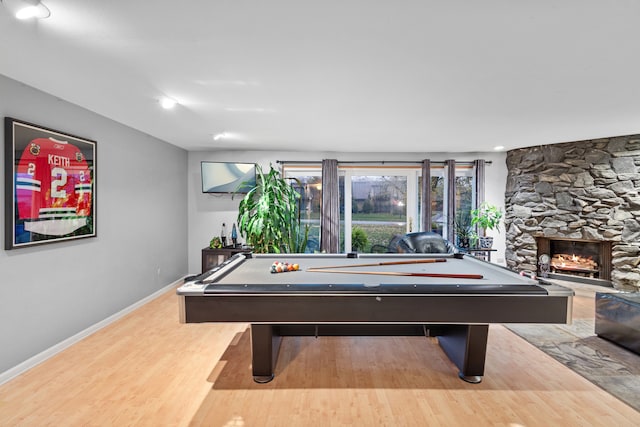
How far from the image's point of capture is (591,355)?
2.88 m

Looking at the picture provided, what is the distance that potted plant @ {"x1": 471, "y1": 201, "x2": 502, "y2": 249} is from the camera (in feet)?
17.9

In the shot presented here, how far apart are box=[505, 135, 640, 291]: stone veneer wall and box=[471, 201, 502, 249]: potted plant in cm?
43

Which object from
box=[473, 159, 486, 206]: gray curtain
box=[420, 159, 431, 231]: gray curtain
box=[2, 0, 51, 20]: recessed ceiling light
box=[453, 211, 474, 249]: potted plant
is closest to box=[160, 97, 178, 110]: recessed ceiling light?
box=[2, 0, 51, 20]: recessed ceiling light

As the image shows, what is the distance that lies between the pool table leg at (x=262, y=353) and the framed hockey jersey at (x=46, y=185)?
1.93m

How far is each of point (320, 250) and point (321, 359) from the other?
3.00m

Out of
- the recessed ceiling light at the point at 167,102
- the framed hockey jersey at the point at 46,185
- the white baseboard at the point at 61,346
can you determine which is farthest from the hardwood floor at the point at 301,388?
the recessed ceiling light at the point at 167,102

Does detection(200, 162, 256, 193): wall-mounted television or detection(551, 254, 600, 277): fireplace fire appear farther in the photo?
detection(200, 162, 256, 193): wall-mounted television

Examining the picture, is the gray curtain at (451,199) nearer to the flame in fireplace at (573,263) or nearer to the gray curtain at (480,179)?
the gray curtain at (480,179)

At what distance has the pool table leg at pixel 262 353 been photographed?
2.44 meters

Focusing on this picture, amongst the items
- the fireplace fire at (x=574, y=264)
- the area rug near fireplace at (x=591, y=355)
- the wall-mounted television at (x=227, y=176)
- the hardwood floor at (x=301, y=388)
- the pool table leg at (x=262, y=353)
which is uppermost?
the wall-mounted television at (x=227, y=176)

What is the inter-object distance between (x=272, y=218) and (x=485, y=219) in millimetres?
3440

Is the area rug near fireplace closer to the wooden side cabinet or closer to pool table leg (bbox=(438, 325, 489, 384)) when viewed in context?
pool table leg (bbox=(438, 325, 489, 384))

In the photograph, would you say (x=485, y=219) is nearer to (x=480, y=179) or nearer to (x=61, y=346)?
(x=480, y=179)

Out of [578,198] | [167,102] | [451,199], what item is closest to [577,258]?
[578,198]
